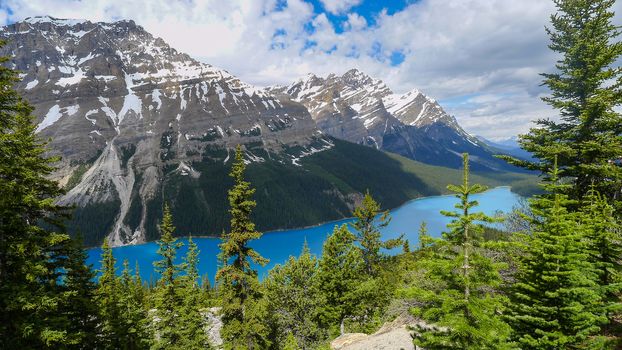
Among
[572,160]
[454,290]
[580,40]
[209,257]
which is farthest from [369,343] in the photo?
[209,257]

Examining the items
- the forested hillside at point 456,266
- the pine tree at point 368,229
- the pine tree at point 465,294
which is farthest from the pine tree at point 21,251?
the pine tree at point 368,229

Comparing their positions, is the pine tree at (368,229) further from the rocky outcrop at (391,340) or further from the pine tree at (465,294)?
the pine tree at (465,294)

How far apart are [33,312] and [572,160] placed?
30177 millimetres

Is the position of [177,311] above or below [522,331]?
below

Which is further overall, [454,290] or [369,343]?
[369,343]

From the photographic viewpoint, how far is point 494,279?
13.3 m

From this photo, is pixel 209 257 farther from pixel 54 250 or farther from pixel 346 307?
pixel 54 250

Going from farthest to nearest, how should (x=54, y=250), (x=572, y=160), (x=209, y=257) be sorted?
(x=209, y=257) → (x=572, y=160) → (x=54, y=250)

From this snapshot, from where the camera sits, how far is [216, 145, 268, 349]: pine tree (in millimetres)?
24391

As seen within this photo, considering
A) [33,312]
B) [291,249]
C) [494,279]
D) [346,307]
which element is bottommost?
[291,249]

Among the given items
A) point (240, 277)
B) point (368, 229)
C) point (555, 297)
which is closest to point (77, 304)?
point (240, 277)

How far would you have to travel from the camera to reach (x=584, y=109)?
71.1ft

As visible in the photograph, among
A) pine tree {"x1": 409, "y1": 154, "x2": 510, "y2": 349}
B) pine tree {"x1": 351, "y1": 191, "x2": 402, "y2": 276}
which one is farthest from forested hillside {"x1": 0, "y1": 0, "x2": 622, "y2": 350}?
pine tree {"x1": 351, "y1": 191, "x2": 402, "y2": 276}

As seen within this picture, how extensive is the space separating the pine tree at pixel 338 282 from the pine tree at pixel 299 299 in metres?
1.11
